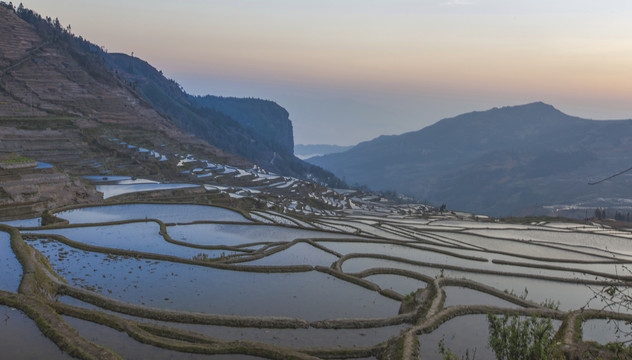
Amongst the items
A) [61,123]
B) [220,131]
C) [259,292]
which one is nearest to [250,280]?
[259,292]

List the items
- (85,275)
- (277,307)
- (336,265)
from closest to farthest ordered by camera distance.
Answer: (277,307)
(85,275)
(336,265)

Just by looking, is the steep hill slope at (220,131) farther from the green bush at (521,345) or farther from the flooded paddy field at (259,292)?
the green bush at (521,345)

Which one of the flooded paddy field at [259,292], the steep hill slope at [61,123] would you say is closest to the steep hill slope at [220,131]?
the steep hill slope at [61,123]

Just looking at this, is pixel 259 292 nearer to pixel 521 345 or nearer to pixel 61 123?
pixel 521 345

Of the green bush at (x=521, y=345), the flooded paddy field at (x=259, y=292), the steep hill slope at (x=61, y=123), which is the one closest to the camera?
the green bush at (x=521, y=345)

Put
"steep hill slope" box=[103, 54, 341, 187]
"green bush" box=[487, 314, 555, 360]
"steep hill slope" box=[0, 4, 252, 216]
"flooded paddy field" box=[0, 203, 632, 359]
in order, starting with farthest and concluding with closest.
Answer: "steep hill slope" box=[103, 54, 341, 187], "steep hill slope" box=[0, 4, 252, 216], "flooded paddy field" box=[0, 203, 632, 359], "green bush" box=[487, 314, 555, 360]

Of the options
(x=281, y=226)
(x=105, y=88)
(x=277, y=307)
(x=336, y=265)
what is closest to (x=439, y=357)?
(x=277, y=307)

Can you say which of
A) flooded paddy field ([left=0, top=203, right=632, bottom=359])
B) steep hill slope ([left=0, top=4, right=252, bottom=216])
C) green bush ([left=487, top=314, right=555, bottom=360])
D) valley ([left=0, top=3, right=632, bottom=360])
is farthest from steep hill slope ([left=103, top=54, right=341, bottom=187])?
green bush ([left=487, top=314, right=555, bottom=360])

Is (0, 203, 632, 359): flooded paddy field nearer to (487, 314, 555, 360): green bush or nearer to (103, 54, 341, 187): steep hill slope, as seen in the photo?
(487, 314, 555, 360): green bush

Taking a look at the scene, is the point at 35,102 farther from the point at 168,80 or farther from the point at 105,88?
the point at 168,80
